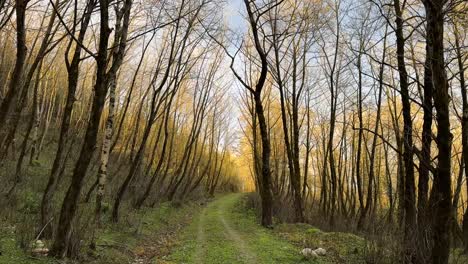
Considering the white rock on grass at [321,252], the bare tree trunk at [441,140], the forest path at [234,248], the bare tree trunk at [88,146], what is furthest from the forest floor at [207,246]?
the bare tree trunk at [441,140]

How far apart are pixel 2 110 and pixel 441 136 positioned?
24.9 ft

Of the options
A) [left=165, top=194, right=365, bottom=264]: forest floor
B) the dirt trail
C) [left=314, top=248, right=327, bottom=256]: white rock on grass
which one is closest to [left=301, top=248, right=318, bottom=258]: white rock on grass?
[left=165, top=194, right=365, bottom=264]: forest floor

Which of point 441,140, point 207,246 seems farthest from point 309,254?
point 441,140

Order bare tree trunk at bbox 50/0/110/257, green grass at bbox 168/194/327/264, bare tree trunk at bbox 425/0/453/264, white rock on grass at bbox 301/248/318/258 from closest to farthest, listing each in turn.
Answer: bare tree trunk at bbox 425/0/453/264 → bare tree trunk at bbox 50/0/110/257 → green grass at bbox 168/194/327/264 → white rock on grass at bbox 301/248/318/258

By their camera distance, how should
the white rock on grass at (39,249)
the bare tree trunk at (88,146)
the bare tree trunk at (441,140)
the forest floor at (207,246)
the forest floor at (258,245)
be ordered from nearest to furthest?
the bare tree trunk at (441,140) → the white rock on grass at (39,249) → the bare tree trunk at (88,146) → the forest floor at (207,246) → the forest floor at (258,245)

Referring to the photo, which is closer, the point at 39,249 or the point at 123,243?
the point at 39,249

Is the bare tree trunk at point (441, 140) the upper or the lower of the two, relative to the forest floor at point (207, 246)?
upper

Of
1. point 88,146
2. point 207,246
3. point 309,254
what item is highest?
point 88,146

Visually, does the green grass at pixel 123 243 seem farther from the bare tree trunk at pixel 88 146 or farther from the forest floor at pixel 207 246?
the bare tree trunk at pixel 88 146

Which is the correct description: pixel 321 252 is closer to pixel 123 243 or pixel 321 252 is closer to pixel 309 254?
pixel 309 254

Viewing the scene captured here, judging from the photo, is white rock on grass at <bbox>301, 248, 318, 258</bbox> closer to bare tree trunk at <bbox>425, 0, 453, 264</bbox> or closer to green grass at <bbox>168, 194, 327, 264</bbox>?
green grass at <bbox>168, 194, 327, 264</bbox>

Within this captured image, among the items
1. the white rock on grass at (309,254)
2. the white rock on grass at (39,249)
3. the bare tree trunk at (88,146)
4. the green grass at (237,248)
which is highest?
the bare tree trunk at (88,146)

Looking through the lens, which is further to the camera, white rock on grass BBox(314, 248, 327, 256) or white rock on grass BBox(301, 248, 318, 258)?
white rock on grass BBox(314, 248, 327, 256)

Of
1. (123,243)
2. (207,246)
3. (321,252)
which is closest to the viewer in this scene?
(321,252)
